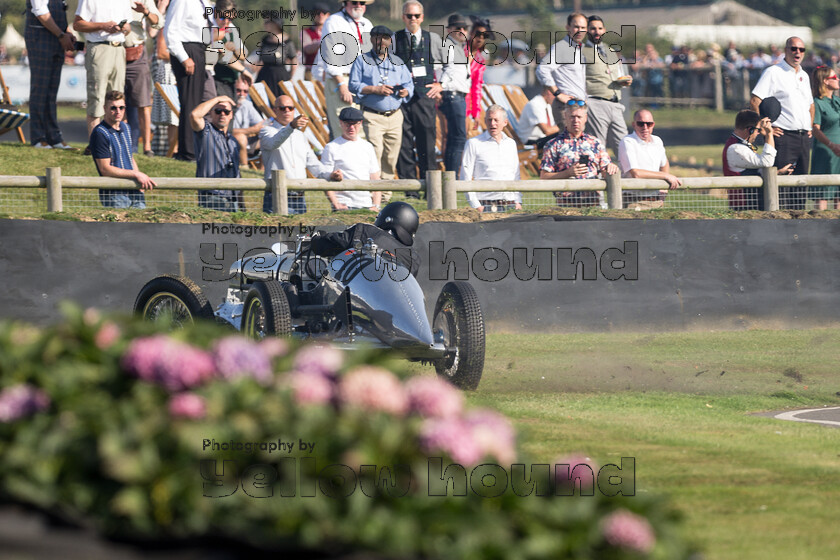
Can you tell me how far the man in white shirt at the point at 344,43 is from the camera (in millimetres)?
14992

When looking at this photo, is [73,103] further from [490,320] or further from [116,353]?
[116,353]

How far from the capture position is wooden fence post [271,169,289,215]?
12.8 metres

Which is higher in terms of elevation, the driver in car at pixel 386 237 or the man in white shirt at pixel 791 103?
the man in white shirt at pixel 791 103

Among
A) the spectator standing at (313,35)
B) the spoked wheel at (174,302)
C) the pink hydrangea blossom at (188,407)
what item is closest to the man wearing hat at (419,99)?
the spectator standing at (313,35)

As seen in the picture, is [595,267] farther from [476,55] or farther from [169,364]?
[169,364]

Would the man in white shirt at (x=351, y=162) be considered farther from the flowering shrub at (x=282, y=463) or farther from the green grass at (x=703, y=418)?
the flowering shrub at (x=282, y=463)

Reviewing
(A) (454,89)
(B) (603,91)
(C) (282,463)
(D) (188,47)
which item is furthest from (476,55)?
(C) (282,463)

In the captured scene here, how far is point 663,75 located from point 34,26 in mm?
29576

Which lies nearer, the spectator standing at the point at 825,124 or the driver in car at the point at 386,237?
the driver in car at the point at 386,237

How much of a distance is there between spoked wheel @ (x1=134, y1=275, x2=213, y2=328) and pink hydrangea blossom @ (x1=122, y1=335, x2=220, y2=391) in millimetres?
6359

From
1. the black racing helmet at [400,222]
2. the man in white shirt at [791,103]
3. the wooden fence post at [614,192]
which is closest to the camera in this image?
the black racing helmet at [400,222]

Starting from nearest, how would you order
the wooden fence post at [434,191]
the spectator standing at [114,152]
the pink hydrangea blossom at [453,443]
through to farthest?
the pink hydrangea blossom at [453,443] → the spectator standing at [114,152] → the wooden fence post at [434,191]

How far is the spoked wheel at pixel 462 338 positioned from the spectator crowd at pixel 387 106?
3279 mm

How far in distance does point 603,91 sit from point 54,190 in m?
7.08
